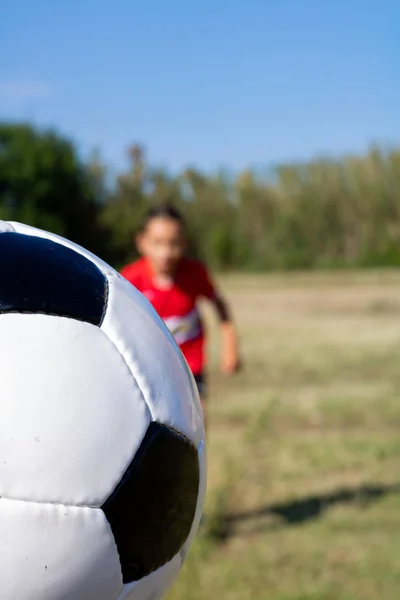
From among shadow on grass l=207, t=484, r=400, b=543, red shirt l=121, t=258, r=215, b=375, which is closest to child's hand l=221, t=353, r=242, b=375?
red shirt l=121, t=258, r=215, b=375

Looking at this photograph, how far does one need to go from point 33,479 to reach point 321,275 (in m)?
29.2

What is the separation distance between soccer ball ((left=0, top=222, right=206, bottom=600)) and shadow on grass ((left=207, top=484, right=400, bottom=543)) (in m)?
2.58

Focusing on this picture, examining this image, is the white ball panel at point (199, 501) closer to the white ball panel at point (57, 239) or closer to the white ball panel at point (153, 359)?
the white ball panel at point (153, 359)

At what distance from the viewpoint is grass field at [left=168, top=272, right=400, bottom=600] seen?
3416 mm

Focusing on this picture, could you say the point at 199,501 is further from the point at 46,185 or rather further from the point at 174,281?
the point at 46,185

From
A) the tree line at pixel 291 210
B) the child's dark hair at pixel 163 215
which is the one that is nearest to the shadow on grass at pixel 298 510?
the child's dark hair at pixel 163 215

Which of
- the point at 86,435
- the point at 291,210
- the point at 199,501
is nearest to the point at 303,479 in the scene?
the point at 199,501

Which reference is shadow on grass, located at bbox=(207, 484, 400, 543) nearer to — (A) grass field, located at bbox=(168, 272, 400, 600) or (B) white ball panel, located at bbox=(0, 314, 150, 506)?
(A) grass field, located at bbox=(168, 272, 400, 600)

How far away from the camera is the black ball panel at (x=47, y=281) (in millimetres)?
1343

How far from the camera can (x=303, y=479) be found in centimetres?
479

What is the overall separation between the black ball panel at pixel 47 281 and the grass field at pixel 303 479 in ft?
6.98

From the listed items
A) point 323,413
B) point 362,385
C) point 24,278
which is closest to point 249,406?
point 323,413

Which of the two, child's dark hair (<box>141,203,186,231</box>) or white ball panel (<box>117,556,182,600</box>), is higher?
child's dark hair (<box>141,203,186,231</box>)

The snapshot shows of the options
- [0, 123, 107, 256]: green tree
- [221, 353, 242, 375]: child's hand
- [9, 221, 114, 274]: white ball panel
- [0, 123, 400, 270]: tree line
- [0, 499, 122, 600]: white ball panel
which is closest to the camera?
[0, 499, 122, 600]: white ball panel
